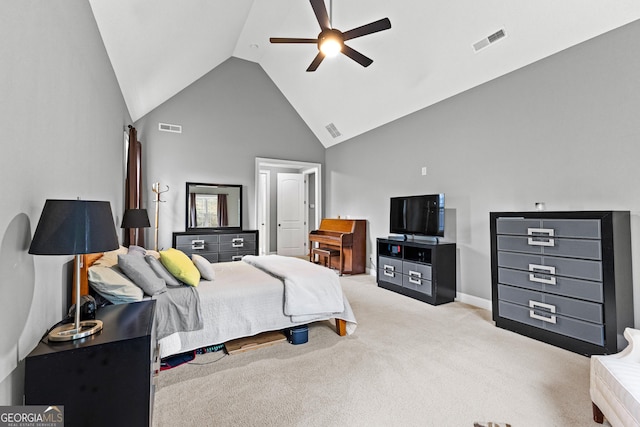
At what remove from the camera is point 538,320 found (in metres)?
2.70

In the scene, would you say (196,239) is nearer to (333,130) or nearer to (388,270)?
(388,270)

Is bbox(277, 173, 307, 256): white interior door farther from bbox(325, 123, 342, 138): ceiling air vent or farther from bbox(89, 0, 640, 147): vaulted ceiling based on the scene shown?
bbox(89, 0, 640, 147): vaulted ceiling

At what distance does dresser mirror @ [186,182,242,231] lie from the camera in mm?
5273

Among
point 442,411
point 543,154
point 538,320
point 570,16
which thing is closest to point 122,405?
point 442,411

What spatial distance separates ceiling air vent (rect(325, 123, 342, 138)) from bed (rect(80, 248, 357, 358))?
380 centimetres

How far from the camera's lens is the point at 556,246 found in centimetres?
259

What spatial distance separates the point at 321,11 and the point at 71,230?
2.48 metres

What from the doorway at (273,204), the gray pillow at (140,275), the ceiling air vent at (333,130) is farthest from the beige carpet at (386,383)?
the doorway at (273,204)

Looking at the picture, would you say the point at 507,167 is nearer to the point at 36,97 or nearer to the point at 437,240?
the point at 437,240

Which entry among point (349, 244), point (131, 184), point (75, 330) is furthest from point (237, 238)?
point (75, 330)

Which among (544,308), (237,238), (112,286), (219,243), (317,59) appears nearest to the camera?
(112,286)

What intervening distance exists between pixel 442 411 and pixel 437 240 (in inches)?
97.5

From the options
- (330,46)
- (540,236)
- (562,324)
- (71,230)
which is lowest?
(562,324)

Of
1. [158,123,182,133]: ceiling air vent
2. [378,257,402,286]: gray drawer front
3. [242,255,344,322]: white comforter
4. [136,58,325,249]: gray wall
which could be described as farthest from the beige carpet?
[158,123,182,133]: ceiling air vent
